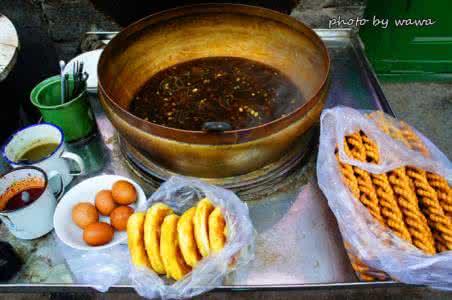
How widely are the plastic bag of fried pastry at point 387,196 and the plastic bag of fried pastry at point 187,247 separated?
41cm

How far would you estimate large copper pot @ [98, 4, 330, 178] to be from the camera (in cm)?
150

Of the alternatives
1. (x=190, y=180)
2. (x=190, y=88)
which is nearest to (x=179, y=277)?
(x=190, y=180)

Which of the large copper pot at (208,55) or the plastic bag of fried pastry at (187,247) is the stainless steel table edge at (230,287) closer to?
the plastic bag of fried pastry at (187,247)

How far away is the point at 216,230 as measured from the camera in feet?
4.67

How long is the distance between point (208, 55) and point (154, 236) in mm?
1345

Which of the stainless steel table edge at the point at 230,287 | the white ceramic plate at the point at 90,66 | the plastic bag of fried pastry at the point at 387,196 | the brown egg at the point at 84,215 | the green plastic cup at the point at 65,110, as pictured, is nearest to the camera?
the plastic bag of fried pastry at the point at 387,196

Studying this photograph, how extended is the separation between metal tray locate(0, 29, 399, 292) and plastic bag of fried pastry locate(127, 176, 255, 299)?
0.09 metres

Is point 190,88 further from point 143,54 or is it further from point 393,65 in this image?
point 393,65

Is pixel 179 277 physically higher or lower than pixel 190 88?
lower

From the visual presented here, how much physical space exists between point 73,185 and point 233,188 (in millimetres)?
788

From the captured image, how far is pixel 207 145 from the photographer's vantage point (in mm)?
1481

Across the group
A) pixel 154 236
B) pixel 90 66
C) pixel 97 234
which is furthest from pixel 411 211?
pixel 90 66

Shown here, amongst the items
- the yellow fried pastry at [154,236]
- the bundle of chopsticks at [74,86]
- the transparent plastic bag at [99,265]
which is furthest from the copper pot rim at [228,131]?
the transparent plastic bag at [99,265]

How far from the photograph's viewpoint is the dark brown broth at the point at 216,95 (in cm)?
191
